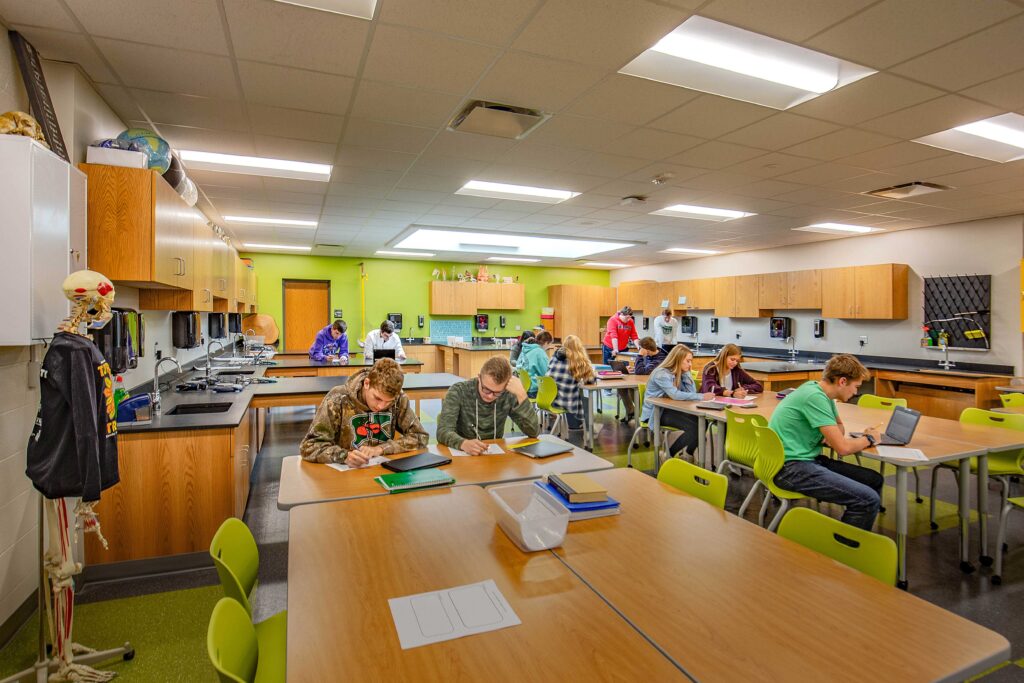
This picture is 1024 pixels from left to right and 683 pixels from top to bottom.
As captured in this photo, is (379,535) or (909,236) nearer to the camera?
(379,535)

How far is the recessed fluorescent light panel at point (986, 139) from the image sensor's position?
3.72m

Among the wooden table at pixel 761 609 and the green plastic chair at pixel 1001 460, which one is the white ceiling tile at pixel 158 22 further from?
the green plastic chair at pixel 1001 460

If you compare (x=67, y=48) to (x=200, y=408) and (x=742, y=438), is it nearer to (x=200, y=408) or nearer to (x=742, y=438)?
(x=200, y=408)

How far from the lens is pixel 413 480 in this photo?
2338 mm

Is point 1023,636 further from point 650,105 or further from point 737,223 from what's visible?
point 737,223

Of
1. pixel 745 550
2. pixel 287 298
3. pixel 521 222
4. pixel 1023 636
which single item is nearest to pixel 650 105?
pixel 745 550

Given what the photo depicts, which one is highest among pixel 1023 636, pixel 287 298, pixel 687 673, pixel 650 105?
pixel 650 105

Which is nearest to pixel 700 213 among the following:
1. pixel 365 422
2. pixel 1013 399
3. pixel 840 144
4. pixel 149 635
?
pixel 840 144

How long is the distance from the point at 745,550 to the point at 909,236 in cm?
759

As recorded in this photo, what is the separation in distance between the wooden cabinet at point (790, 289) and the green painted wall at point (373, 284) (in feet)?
17.4

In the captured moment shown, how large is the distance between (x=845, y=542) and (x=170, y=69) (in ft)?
12.5

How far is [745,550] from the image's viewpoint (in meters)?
1.73

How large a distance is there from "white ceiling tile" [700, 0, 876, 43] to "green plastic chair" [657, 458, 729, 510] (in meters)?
1.99

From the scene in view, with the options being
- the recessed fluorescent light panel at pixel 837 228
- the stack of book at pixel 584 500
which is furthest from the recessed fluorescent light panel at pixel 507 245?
the stack of book at pixel 584 500
